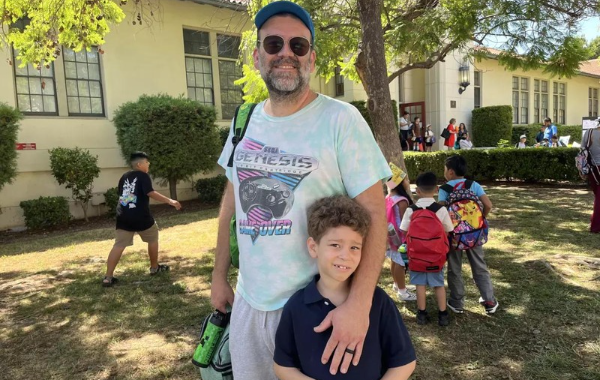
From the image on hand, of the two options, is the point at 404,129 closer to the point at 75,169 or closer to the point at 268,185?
the point at 75,169

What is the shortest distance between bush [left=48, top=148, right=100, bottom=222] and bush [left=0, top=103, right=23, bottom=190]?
95 cm

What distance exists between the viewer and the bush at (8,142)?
8.43 m

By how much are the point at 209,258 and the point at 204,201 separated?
5838 mm

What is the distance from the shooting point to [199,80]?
13062 mm

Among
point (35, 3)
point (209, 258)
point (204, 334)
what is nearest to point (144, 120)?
point (35, 3)

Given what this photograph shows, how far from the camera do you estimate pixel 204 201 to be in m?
11.9

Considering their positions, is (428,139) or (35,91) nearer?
(35,91)

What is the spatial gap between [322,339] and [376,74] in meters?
5.34

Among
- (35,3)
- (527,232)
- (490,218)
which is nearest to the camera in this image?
(35,3)

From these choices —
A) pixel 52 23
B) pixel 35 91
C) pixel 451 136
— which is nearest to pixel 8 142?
pixel 35 91

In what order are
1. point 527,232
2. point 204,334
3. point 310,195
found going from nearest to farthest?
point 310,195 → point 204,334 → point 527,232

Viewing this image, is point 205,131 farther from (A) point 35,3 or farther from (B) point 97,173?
(A) point 35,3

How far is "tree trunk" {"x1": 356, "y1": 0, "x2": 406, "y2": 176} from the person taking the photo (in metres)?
6.18

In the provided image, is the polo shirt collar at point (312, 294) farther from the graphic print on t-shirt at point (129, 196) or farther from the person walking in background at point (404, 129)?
the person walking in background at point (404, 129)
